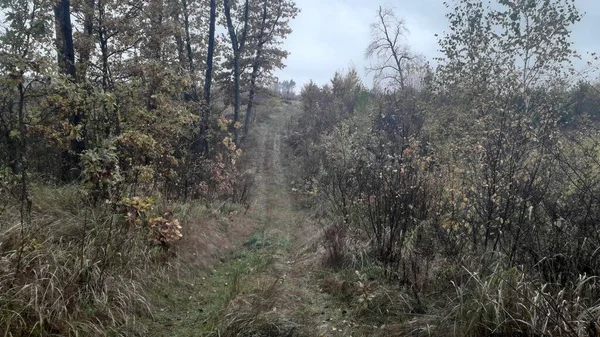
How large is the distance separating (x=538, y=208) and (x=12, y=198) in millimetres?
6581

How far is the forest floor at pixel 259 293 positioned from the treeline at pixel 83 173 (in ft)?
1.91

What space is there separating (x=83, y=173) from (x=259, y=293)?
244cm

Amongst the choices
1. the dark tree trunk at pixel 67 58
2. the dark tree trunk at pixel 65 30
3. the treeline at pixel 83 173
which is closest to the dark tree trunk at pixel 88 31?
the treeline at pixel 83 173

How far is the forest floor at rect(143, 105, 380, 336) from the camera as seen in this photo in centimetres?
429

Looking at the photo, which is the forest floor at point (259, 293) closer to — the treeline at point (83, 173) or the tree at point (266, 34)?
the treeline at point (83, 173)

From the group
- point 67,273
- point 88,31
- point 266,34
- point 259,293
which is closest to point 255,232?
point 259,293

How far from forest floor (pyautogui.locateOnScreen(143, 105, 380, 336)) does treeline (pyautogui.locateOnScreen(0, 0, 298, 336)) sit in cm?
58

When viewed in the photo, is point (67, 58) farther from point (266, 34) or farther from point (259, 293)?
point (266, 34)

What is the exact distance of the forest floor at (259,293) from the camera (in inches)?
169

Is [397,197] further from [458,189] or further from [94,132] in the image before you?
[94,132]

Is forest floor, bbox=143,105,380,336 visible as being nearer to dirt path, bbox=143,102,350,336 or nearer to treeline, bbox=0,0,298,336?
dirt path, bbox=143,102,350,336

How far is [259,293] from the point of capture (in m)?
4.97

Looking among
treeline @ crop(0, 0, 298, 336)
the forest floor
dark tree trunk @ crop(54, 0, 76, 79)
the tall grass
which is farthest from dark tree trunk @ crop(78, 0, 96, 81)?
the tall grass

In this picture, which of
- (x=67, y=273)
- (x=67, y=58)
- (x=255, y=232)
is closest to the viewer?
(x=67, y=273)
